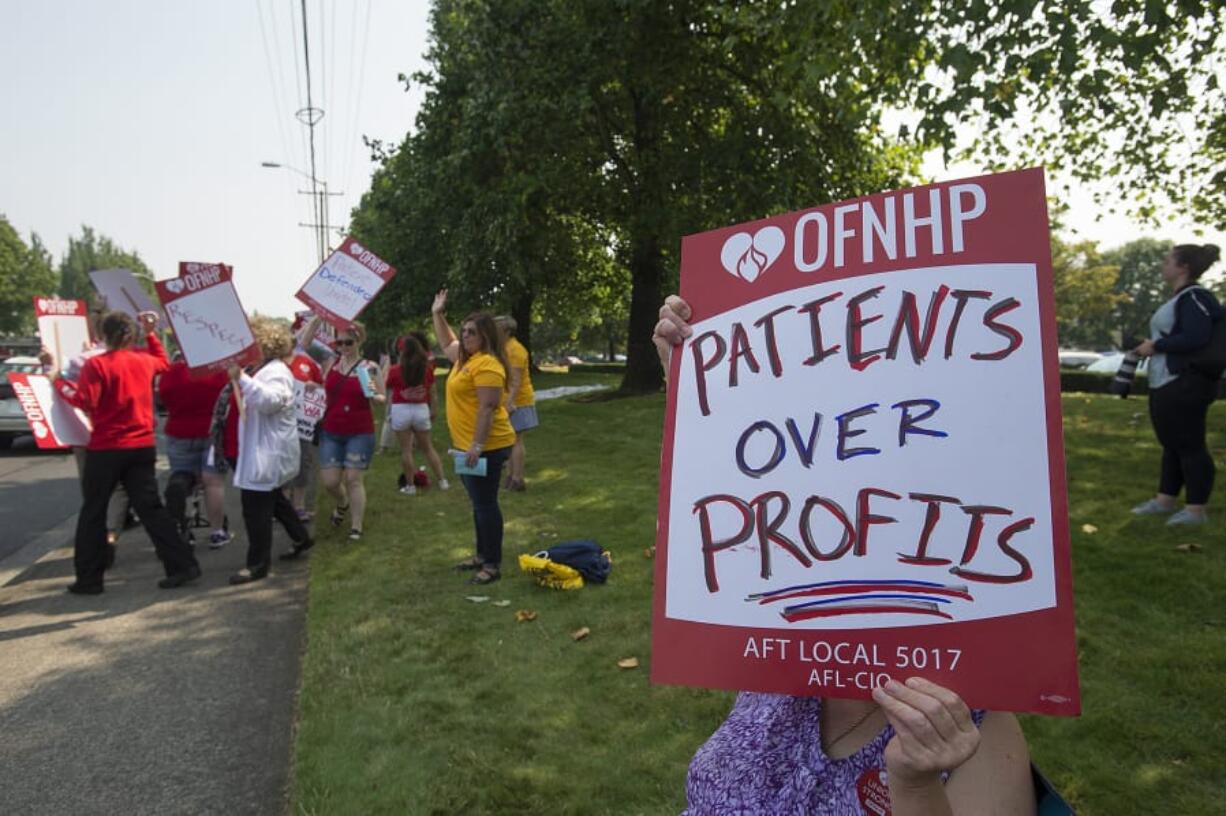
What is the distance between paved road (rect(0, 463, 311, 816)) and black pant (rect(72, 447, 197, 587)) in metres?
0.25

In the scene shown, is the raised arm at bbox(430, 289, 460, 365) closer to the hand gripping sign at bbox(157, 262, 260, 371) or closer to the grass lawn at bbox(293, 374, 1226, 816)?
the hand gripping sign at bbox(157, 262, 260, 371)

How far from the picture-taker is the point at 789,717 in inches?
68.3

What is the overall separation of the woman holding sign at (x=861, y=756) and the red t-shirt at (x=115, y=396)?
529 cm

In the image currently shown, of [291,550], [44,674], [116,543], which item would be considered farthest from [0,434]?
[44,674]

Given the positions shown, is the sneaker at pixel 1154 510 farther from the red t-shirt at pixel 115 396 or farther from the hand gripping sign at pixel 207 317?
the red t-shirt at pixel 115 396

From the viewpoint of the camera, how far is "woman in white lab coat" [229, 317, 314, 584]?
20.5ft

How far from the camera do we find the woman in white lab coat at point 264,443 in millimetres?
6258

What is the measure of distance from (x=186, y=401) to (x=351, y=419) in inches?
52.9

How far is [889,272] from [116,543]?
26.1ft

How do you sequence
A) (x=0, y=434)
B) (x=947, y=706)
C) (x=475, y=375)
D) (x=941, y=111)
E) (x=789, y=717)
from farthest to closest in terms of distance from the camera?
(x=0, y=434), (x=941, y=111), (x=475, y=375), (x=789, y=717), (x=947, y=706)

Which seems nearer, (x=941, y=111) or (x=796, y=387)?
(x=796, y=387)

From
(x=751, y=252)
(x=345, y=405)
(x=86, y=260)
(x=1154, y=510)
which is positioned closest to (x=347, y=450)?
(x=345, y=405)

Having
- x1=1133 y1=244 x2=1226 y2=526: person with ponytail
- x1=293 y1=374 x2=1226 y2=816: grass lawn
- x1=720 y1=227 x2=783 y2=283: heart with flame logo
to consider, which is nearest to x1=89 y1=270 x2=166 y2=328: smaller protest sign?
x1=293 y1=374 x2=1226 y2=816: grass lawn

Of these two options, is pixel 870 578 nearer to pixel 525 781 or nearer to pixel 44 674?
pixel 525 781
